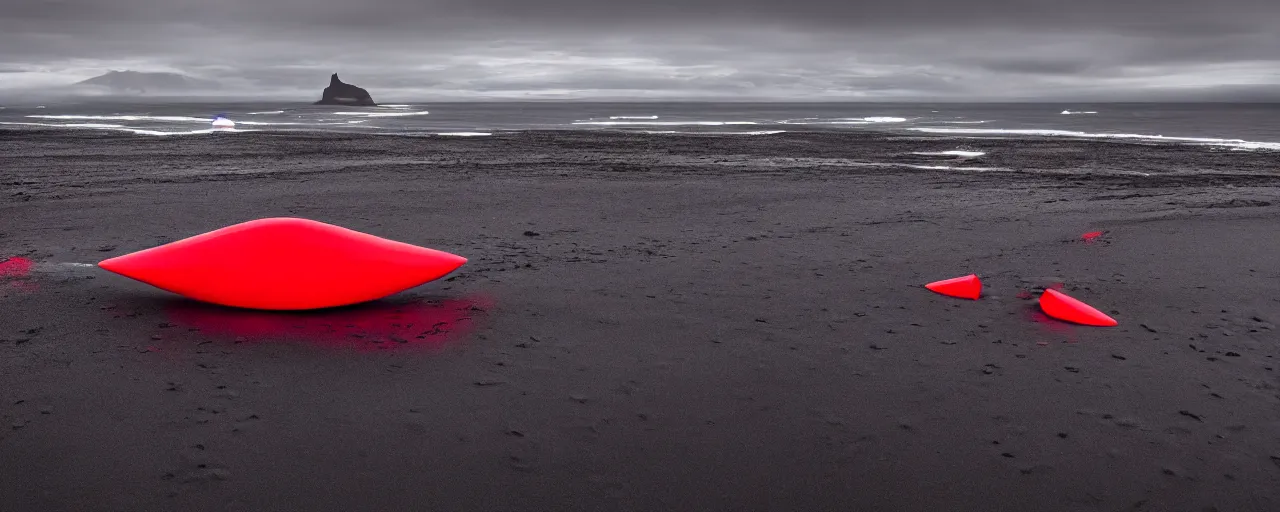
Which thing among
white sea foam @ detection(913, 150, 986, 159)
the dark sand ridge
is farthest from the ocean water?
the dark sand ridge

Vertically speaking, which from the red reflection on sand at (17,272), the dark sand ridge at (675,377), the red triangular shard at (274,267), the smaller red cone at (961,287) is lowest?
the dark sand ridge at (675,377)

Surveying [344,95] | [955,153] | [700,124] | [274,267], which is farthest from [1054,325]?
[344,95]

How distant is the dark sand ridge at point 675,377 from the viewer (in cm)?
311

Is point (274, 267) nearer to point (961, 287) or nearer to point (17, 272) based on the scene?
point (17, 272)

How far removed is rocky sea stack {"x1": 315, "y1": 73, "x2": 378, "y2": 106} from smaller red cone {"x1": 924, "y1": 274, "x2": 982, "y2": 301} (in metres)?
159

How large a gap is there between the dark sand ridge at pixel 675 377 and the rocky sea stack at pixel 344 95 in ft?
510

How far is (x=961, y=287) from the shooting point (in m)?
5.93

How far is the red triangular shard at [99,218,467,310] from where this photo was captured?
5070mm

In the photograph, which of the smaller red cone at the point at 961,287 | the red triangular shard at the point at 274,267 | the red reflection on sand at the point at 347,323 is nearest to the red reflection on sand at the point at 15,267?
the red triangular shard at the point at 274,267

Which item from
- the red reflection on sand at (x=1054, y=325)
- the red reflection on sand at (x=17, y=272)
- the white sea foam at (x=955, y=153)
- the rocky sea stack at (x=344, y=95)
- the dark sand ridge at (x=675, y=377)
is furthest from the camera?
the rocky sea stack at (x=344, y=95)

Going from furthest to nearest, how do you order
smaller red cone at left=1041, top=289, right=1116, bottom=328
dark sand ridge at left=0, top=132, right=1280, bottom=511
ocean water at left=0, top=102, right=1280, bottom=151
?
1. ocean water at left=0, top=102, right=1280, bottom=151
2. smaller red cone at left=1041, top=289, right=1116, bottom=328
3. dark sand ridge at left=0, top=132, right=1280, bottom=511

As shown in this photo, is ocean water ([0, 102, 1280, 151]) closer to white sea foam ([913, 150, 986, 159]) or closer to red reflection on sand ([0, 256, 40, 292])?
white sea foam ([913, 150, 986, 159])

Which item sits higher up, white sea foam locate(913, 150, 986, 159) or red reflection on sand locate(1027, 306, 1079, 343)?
white sea foam locate(913, 150, 986, 159)

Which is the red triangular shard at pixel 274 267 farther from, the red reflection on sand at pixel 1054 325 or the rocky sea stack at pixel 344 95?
the rocky sea stack at pixel 344 95
